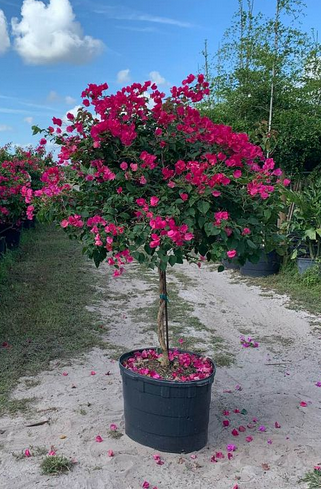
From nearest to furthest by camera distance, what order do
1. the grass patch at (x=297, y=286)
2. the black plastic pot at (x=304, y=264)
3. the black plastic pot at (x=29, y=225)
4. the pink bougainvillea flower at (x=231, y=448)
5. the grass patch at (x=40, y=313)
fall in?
the pink bougainvillea flower at (x=231, y=448)
the grass patch at (x=40, y=313)
the grass patch at (x=297, y=286)
the black plastic pot at (x=304, y=264)
the black plastic pot at (x=29, y=225)

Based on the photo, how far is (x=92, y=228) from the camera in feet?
8.11

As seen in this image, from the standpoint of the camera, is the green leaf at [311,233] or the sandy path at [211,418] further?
the green leaf at [311,233]

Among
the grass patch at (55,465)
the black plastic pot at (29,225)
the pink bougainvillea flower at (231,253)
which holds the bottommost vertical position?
the grass patch at (55,465)

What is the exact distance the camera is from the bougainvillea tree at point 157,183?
2.31m

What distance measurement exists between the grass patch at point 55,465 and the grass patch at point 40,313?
2.13ft

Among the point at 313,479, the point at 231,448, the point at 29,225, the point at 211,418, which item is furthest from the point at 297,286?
the point at 29,225

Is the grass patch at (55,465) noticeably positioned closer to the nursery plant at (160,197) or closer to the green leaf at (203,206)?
the nursery plant at (160,197)

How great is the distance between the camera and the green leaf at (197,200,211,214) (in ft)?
7.31

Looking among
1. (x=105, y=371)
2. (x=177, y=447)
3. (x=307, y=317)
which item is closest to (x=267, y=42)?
(x=307, y=317)

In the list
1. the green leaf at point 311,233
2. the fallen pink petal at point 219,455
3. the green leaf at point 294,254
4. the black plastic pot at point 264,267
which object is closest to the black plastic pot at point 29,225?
the black plastic pot at point 264,267

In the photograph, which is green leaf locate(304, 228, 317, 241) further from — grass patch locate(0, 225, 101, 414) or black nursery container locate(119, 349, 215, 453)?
black nursery container locate(119, 349, 215, 453)

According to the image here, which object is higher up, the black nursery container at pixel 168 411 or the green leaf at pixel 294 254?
the green leaf at pixel 294 254

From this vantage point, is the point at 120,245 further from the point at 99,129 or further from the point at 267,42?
the point at 267,42

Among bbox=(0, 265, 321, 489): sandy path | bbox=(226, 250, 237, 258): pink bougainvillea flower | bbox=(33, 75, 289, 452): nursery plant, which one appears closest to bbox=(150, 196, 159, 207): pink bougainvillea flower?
bbox=(33, 75, 289, 452): nursery plant
